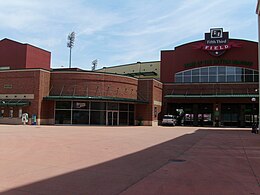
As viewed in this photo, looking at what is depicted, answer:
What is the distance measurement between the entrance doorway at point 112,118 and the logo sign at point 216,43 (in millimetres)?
19075

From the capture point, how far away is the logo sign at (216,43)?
5078cm

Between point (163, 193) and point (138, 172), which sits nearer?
point (163, 193)

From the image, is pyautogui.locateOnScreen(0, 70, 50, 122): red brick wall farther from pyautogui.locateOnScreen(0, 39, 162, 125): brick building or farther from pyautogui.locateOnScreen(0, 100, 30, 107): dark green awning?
pyautogui.locateOnScreen(0, 100, 30, 107): dark green awning

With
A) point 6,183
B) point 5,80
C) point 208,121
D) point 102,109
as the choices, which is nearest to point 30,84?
point 5,80

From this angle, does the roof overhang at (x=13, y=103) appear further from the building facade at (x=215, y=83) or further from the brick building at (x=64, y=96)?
the building facade at (x=215, y=83)

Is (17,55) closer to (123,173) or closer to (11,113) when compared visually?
(11,113)

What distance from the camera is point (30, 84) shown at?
4025 cm

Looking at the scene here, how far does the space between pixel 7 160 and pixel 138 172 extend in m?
4.60

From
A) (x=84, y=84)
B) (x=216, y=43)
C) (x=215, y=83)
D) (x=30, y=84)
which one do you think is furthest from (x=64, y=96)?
(x=216, y=43)

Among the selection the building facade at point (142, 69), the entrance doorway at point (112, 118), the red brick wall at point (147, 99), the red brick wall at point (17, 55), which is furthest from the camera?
the building facade at point (142, 69)

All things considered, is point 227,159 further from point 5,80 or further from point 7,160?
point 5,80

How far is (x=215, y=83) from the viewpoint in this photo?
4912cm

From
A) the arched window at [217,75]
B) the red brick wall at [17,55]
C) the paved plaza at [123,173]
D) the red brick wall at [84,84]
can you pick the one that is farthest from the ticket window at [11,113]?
the paved plaza at [123,173]

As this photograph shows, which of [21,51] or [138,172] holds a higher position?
[21,51]
